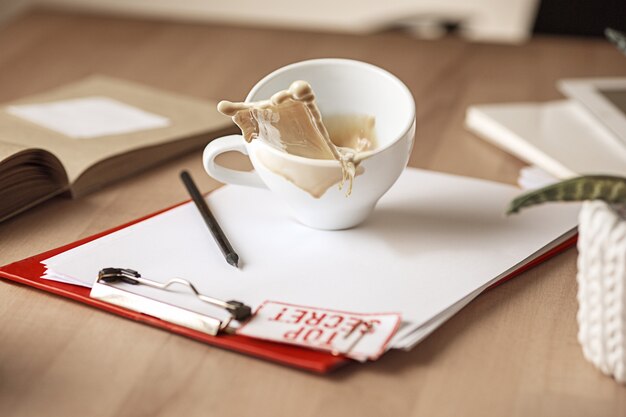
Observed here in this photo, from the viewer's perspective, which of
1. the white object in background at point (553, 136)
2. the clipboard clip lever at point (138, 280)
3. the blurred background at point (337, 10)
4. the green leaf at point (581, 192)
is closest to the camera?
the green leaf at point (581, 192)

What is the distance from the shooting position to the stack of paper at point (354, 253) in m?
0.63

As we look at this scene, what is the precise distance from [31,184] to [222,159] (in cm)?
23

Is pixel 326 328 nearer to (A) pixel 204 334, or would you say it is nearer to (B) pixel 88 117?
(A) pixel 204 334

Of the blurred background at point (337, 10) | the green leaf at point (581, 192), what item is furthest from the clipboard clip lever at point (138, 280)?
the blurred background at point (337, 10)

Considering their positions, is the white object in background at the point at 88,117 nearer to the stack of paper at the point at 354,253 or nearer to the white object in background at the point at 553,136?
the stack of paper at the point at 354,253

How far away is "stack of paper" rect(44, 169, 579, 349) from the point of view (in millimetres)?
634

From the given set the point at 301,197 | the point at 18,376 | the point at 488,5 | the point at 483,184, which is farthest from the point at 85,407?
the point at 488,5

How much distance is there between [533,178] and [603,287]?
1.15 ft

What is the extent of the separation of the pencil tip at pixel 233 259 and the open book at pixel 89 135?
23cm

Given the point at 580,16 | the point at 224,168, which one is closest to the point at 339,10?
the point at 580,16

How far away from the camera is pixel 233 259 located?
0.67m

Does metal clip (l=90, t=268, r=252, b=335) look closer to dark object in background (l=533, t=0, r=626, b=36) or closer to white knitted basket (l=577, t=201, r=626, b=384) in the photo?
white knitted basket (l=577, t=201, r=626, b=384)

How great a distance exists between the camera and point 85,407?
538 mm

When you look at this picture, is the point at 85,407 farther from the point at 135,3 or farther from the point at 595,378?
the point at 135,3
